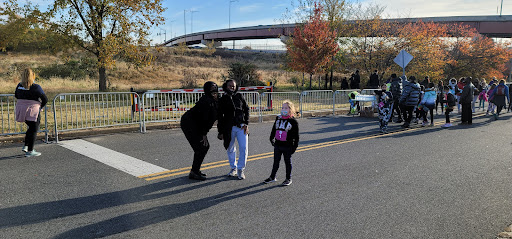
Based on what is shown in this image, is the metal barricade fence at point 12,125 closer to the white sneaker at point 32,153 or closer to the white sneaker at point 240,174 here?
the white sneaker at point 32,153

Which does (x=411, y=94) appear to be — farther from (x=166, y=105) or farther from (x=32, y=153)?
(x=32, y=153)

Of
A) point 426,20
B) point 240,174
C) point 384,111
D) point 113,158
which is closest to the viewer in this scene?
point 240,174

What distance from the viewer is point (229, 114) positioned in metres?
5.50

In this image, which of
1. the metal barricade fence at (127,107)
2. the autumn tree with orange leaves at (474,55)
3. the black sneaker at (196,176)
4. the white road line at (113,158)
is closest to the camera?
the black sneaker at (196,176)

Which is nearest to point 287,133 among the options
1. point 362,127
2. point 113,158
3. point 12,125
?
point 113,158

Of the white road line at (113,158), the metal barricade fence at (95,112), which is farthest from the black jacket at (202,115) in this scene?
the metal barricade fence at (95,112)

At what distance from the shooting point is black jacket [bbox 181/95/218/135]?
5.29 m

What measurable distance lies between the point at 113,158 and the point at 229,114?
10.3ft

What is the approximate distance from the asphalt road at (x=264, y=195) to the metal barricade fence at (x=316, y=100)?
7.16 metres

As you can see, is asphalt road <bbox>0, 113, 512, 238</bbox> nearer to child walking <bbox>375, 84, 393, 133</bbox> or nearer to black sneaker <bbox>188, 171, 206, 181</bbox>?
black sneaker <bbox>188, 171, 206, 181</bbox>

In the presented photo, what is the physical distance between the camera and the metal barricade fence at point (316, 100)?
50.8 ft

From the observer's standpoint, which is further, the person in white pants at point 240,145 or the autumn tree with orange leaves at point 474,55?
the autumn tree with orange leaves at point 474,55

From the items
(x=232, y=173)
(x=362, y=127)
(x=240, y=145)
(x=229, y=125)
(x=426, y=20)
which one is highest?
(x=426, y=20)

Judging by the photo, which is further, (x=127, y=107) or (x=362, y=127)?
(x=362, y=127)
